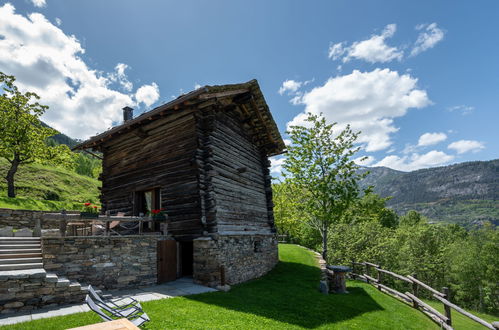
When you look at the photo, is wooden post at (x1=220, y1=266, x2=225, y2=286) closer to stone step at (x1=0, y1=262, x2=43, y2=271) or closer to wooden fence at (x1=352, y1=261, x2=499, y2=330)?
stone step at (x1=0, y1=262, x2=43, y2=271)

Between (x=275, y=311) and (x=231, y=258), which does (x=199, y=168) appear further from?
(x=275, y=311)

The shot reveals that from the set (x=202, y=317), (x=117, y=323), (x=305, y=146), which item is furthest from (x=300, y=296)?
(x=305, y=146)

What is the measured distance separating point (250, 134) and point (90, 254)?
10312 millimetres

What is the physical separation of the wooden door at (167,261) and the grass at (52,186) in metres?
A: 16.6

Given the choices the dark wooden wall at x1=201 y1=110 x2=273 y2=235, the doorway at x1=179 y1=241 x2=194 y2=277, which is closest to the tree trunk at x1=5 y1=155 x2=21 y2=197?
the doorway at x1=179 y1=241 x2=194 y2=277

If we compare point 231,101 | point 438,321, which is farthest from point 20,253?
point 438,321

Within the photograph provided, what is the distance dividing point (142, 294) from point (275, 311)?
3.95 meters

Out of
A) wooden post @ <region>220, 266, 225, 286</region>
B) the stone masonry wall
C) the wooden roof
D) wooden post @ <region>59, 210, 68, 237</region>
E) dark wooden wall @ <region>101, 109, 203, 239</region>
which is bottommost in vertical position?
wooden post @ <region>220, 266, 225, 286</region>

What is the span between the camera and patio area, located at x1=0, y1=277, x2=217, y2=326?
5.51m

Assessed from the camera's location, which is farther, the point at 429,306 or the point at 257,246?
the point at 257,246

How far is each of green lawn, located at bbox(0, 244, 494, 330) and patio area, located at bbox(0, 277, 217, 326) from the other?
1.37 feet

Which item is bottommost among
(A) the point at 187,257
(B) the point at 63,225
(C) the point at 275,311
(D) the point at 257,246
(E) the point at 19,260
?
(C) the point at 275,311

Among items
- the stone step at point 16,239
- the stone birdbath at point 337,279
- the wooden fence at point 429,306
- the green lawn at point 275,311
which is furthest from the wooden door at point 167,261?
the wooden fence at point 429,306

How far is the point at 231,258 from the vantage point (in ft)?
36.1
